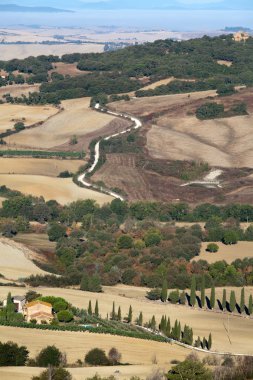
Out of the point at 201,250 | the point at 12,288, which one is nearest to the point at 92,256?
the point at 201,250

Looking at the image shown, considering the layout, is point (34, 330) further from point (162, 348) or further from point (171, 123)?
point (171, 123)

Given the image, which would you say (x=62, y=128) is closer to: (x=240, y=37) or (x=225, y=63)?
(x=225, y=63)

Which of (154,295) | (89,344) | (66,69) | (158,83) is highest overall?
(158,83)

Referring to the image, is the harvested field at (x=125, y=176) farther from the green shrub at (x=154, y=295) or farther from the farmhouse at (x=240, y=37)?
the farmhouse at (x=240, y=37)

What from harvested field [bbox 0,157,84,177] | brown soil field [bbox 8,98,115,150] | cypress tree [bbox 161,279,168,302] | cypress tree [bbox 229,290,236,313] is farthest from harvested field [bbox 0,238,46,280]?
brown soil field [bbox 8,98,115,150]

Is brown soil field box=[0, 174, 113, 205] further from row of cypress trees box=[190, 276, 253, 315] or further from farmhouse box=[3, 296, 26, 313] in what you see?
farmhouse box=[3, 296, 26, 313]

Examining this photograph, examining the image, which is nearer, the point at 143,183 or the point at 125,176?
the point at 143,183

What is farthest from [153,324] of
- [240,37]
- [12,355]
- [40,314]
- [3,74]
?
[240,37]
